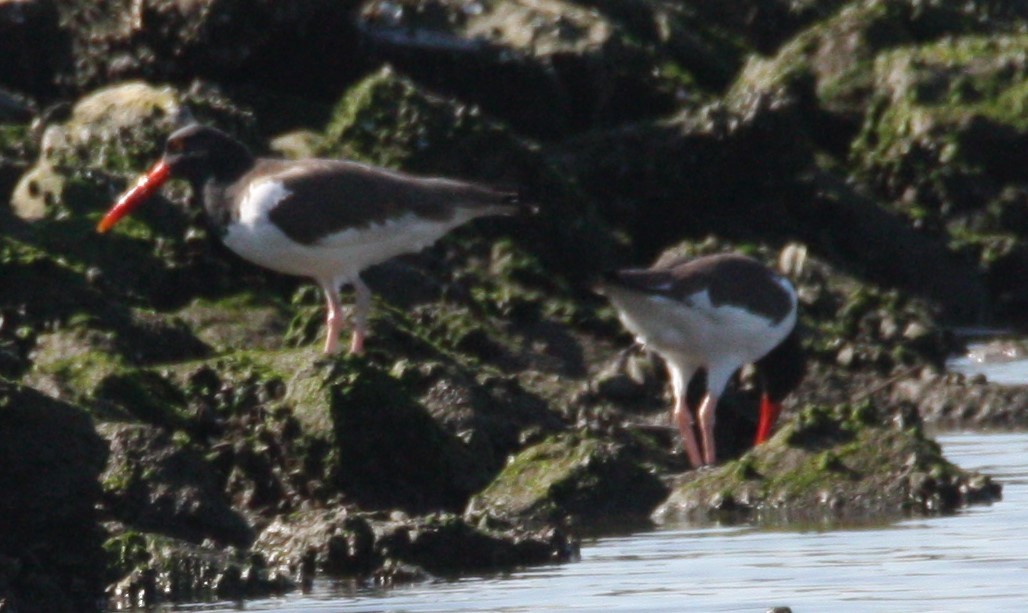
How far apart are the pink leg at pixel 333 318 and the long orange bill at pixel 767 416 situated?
211cm

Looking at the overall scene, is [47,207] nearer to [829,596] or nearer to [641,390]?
[641,390]

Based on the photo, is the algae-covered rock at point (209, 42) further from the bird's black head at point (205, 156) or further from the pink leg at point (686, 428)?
the pink leg at point (686, 428)

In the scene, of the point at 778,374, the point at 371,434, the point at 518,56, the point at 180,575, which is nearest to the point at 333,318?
the point at 371,434

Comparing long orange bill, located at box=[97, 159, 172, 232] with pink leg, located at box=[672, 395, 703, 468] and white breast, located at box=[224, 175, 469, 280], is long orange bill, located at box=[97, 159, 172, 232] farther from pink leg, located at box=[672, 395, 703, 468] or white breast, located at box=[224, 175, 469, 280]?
pink leg, located at box=[672, 395, 703, 468]

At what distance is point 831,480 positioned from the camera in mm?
8727

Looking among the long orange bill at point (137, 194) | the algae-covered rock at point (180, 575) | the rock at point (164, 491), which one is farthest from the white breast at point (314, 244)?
the algae-covered rock at point (180, 575)

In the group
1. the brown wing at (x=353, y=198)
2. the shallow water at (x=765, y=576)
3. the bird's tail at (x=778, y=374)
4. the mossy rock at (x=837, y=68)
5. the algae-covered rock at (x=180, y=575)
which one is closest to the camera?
the shallow water at (x=765, y=576)

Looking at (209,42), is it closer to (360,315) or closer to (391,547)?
(360,315)

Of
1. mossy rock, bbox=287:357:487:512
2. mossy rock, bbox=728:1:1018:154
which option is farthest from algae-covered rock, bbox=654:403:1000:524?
mossy rock, bbox=728:1:1018:154

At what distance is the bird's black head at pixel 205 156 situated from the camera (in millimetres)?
11094

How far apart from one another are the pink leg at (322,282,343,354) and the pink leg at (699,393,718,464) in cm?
174

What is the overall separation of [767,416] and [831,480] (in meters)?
2.42

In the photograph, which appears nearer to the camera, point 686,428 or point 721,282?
point 686,428

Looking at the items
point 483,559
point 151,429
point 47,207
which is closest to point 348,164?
point 47,207
